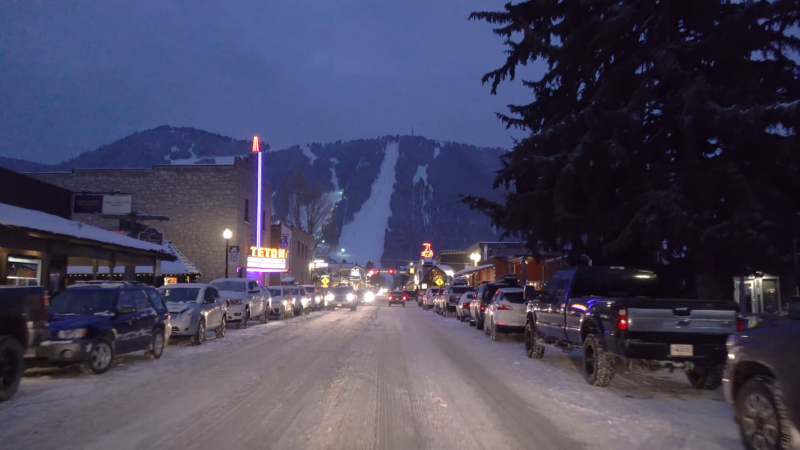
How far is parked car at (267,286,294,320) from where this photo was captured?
97.2ft

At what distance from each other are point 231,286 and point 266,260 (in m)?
20.6

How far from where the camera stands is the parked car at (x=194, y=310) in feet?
54.9

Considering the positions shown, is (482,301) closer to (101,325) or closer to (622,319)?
(622,319)

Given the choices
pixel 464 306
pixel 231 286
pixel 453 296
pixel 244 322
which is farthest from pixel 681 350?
pixel 453 296

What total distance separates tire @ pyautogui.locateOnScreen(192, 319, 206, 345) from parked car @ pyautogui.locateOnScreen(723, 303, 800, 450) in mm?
13891

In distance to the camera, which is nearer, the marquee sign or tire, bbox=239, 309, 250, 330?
tire, bbox=239, 309, 250, 330

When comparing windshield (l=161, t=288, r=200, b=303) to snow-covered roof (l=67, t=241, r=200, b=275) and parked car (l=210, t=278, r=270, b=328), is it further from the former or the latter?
snow-covered roof (l=67, t=241, r=200, b=275)

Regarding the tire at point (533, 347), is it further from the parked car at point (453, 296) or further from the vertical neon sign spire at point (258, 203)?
the vertical neon sign spire at point (258, 203)

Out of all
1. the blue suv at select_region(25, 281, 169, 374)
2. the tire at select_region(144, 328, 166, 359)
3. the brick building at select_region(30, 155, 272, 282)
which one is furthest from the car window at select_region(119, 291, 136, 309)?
the brick building at select_region(30, 155, 272, 282)

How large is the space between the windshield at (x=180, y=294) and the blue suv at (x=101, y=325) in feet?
10.8

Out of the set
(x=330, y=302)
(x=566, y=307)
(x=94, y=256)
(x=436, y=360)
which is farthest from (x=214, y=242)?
(x=566, y=307)

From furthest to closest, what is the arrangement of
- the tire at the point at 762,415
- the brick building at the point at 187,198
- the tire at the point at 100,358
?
the brick building at the point at 187,198
the tire at the point at 100,358
the tire at the point at 762,415

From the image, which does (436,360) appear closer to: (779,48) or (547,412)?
(547,412)

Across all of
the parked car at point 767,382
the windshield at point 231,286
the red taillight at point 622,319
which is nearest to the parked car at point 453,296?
the windshield at point 231,286
